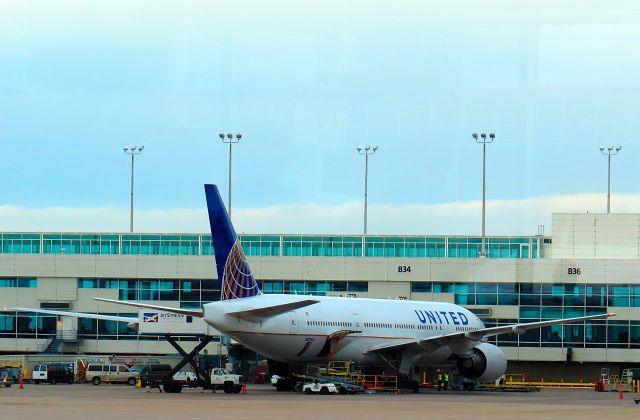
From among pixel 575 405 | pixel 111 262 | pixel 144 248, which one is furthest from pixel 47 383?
pixel 575 405

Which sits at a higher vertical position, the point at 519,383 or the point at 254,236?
the point at 254,236

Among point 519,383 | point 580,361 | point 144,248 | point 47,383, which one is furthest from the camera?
point 144,248

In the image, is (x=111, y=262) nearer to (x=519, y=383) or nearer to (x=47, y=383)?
(x=47, y=383)

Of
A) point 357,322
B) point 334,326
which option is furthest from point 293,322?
point 357,322

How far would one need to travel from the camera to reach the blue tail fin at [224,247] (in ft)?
180

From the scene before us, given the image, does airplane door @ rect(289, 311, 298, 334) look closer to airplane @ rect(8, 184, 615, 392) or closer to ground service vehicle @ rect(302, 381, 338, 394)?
airplane @ rect(8, 184, 615, 392)

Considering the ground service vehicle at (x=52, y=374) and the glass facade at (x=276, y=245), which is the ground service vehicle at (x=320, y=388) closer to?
the ground service vehicle at (x=52, y=374)

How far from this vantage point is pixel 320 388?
191 ft

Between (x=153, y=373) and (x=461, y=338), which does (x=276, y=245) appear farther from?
(x=461, y=338)

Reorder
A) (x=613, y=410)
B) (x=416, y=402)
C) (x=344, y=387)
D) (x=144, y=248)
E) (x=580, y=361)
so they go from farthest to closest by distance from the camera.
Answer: (x=144, y=248) < (x=580, y=361) < (x=344, y=387) < (x=416, y=402) < (x=613, y=410)

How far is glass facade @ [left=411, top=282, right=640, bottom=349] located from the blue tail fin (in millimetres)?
31534

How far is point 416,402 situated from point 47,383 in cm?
2962

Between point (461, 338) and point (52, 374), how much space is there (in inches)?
→ 969

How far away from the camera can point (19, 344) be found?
8888 cm
